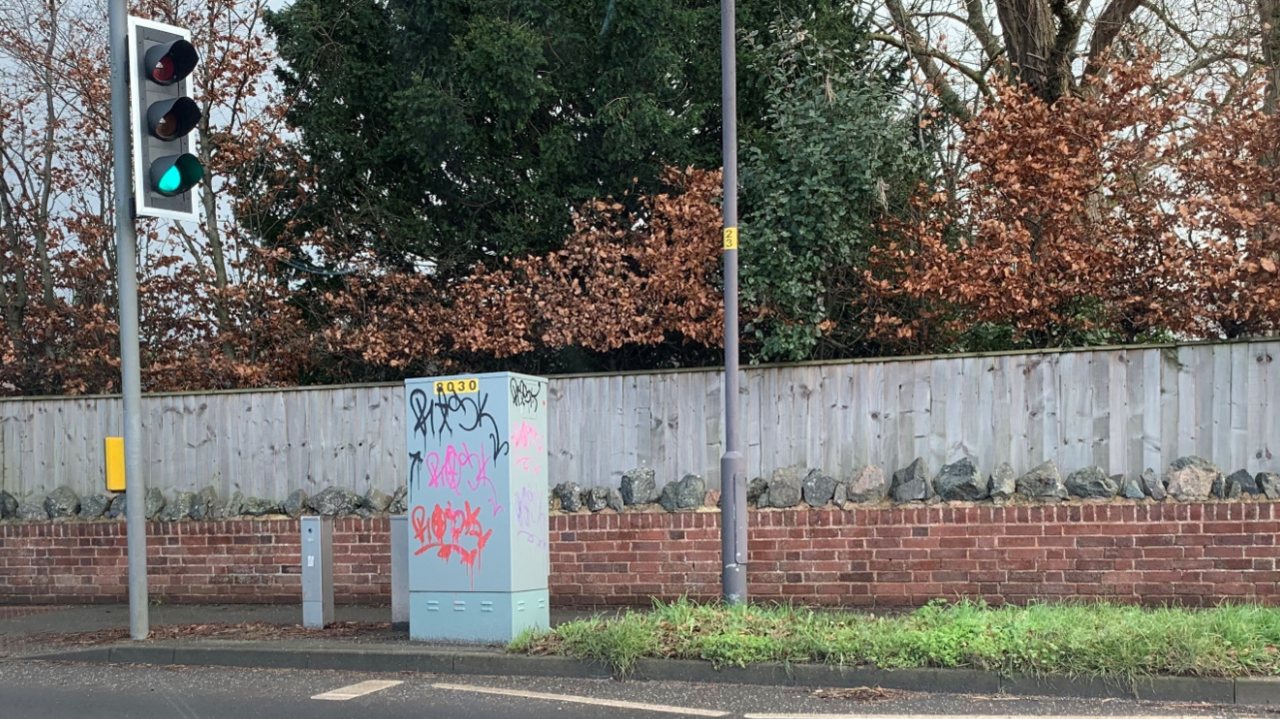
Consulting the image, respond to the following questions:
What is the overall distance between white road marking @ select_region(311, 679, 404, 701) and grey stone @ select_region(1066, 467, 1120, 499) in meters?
5.56

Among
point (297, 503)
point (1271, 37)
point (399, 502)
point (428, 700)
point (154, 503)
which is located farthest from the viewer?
point (1271, 37)

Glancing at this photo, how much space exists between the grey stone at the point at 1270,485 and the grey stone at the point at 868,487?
9.54 feet

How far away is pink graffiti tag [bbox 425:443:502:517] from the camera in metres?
9.02

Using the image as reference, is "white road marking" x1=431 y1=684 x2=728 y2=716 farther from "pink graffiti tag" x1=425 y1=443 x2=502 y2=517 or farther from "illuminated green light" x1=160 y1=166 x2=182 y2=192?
"illuminated green light" x1=160 y1=166 x2=182 y2=192

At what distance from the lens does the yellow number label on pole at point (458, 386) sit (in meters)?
9.10

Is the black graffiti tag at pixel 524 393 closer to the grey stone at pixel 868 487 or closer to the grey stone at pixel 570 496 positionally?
the grey stone at pixel 570 496

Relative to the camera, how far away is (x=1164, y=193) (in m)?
10.6

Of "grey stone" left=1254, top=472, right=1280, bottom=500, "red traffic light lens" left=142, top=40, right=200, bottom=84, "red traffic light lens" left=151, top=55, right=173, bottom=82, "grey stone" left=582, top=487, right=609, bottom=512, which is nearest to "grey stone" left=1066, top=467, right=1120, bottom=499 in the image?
"grey stone" left=1254, top=472, right=1280, bottom=500

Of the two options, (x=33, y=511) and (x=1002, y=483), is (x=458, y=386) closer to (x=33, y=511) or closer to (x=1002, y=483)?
(x=1002, y=483)

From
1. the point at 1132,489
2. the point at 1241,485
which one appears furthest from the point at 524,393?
the point at 1241,485

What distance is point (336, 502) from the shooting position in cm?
1179

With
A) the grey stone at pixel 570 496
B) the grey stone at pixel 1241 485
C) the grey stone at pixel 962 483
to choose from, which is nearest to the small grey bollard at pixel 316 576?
the grey stone at pixel 570 496

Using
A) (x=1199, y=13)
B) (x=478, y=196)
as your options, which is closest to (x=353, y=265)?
(x=478, y=196)

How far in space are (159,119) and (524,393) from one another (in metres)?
3.48
